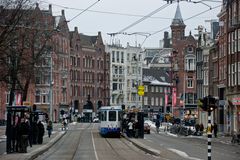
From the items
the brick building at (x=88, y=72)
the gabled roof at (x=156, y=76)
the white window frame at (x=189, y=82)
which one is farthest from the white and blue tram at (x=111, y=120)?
the gabled roof at (x=156, y=76)

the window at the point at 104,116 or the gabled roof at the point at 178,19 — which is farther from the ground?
the gabled roof at the point at 178,19

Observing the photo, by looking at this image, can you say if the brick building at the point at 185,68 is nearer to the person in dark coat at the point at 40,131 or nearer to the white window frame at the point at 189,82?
the white window frame at the point at 189,82

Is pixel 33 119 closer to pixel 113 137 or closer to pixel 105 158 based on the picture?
pixel 105 158

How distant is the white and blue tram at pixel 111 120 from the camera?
221 feet

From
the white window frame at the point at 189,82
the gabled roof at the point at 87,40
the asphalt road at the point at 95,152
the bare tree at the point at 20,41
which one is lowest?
the asphalt road at the point at 95,152

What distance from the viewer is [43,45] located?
58.5 m

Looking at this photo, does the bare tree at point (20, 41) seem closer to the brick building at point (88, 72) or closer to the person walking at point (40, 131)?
the person walking at point (40, 131)

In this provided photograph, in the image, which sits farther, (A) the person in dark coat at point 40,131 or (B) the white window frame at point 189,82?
(B) the white window frame at point 189,82

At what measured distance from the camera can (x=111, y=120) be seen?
67.4 meters

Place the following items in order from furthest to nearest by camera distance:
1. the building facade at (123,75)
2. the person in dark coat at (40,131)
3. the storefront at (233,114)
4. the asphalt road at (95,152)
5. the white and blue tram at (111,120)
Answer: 1. the building facade at (123,75)
2. the storefront at (233,114)
3. the white and blue tram at (111,120)
4. the person in dark coat at (40,131)
5. the asphalt road at (95,152)

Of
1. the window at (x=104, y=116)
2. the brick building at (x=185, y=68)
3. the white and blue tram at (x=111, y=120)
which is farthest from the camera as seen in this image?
the brick building at (x=185, y=68)

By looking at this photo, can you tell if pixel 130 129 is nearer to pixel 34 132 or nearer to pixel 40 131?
pixel 40 131

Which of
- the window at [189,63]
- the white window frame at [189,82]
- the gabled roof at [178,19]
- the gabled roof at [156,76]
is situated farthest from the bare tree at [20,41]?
the gabled roof at [156,76]

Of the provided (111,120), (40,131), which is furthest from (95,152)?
(111,120)
